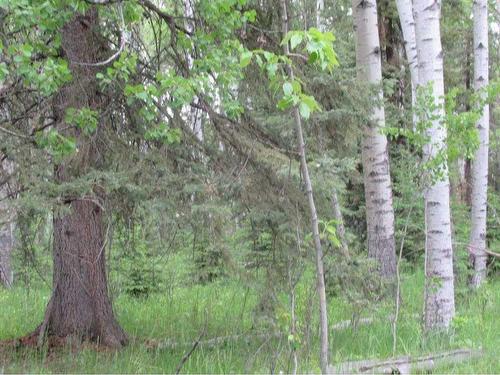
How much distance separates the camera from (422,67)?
733 cm

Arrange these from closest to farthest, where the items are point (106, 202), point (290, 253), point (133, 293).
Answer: point (106, 202), point (290, 253), point (133, 293)

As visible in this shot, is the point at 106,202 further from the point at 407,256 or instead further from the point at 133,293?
the point at 407,256

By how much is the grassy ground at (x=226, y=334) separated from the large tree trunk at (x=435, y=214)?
0.24 m

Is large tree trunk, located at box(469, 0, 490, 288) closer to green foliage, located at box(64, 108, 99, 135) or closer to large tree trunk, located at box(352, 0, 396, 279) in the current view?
large tree trunk, located at box(352, 0, 396, 279)

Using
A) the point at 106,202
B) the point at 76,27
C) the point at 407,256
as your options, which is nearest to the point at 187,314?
the point at 106,202

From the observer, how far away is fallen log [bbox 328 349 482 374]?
5.21 metres

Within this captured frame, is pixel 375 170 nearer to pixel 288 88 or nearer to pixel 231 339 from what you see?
pixel 231 339

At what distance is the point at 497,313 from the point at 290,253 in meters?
4.16

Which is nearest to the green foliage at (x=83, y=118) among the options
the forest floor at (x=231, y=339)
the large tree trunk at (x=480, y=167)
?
the forest floor at (x=231, y=339)

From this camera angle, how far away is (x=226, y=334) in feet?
24.4

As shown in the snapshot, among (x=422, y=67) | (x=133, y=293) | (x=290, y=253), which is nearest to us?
(x=290, y=253)

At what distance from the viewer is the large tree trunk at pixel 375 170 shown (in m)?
9.18

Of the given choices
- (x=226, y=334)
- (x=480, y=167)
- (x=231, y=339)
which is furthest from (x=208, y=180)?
(x=480, y=167)

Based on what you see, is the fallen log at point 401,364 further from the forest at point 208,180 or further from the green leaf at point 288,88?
the green leaf at point 288,88
